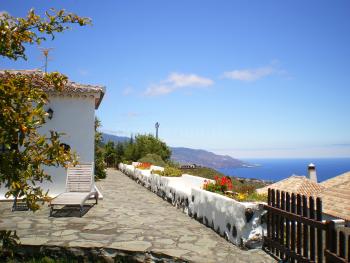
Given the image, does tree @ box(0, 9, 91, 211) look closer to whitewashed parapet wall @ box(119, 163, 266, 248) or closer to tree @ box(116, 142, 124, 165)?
whitewashed parapet wall @ box(119, 163, 266, 248)

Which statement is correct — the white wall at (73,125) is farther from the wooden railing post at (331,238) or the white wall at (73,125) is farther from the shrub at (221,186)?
the wooden railing post at (331,238)

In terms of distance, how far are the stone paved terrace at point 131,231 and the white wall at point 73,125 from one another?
5.58 ft

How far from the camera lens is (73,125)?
1159cm

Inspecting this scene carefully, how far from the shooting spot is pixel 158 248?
19.4ft

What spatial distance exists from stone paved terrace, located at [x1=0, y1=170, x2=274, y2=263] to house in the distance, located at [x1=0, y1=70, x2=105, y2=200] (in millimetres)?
2030

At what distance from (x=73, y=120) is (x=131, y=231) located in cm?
576

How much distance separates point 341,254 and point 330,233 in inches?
12.1

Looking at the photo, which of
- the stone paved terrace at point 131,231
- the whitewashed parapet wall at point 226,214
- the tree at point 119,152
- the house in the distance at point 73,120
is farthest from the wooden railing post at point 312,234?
the tree at point 119,152

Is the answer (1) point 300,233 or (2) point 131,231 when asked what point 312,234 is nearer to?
(1) point 300,233

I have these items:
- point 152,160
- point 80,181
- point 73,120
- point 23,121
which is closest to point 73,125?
point 73,120

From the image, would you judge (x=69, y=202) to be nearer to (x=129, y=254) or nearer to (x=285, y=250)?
(x=129, y=254)

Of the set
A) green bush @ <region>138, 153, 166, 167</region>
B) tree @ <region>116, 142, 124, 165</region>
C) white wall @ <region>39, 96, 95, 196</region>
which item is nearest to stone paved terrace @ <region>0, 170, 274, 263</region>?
white wall @ <region>39, 96, 95, 196</region>

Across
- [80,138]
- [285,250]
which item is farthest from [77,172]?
[285,250]

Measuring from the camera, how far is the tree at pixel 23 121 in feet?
10.6
